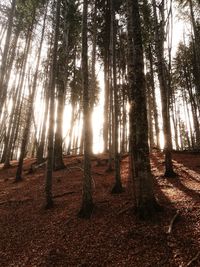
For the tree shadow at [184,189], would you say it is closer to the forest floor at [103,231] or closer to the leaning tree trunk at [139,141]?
the forest floor at [103,231]

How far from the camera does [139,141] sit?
18.9 ft

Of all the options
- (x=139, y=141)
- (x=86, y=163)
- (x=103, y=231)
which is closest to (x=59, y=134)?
(x=86, y=163)

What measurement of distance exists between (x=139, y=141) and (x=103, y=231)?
2.20 metres

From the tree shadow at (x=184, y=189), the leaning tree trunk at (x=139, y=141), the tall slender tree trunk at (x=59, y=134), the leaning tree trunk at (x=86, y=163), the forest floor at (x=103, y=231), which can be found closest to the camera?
the forest floor at (x=103, y=231)

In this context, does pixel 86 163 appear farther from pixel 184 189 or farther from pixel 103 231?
pixel 184 189

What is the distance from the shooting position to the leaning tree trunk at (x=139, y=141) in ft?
18.3

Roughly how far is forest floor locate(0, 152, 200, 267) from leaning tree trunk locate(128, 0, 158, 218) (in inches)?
15.3

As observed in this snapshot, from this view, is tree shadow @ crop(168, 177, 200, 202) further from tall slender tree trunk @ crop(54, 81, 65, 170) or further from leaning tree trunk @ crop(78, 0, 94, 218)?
tall slender tree trunk @ crop(54, 81, 65, 170)

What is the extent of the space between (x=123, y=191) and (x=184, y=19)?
48.2 ft

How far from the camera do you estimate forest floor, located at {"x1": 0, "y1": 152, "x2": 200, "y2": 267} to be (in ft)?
14.3

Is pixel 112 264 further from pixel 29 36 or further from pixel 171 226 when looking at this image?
pixel 29 36

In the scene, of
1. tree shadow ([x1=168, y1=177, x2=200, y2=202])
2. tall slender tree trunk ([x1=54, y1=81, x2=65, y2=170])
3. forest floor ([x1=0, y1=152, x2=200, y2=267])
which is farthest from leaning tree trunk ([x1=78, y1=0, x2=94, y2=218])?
tall slender tree trunk ([x1=54, y1=81, x2=65, y2=170])

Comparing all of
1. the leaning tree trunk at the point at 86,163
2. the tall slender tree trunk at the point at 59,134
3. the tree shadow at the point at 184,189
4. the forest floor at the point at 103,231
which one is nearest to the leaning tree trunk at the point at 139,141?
the forest floor at the point at 103,231

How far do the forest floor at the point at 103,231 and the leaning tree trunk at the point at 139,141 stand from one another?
390mm
